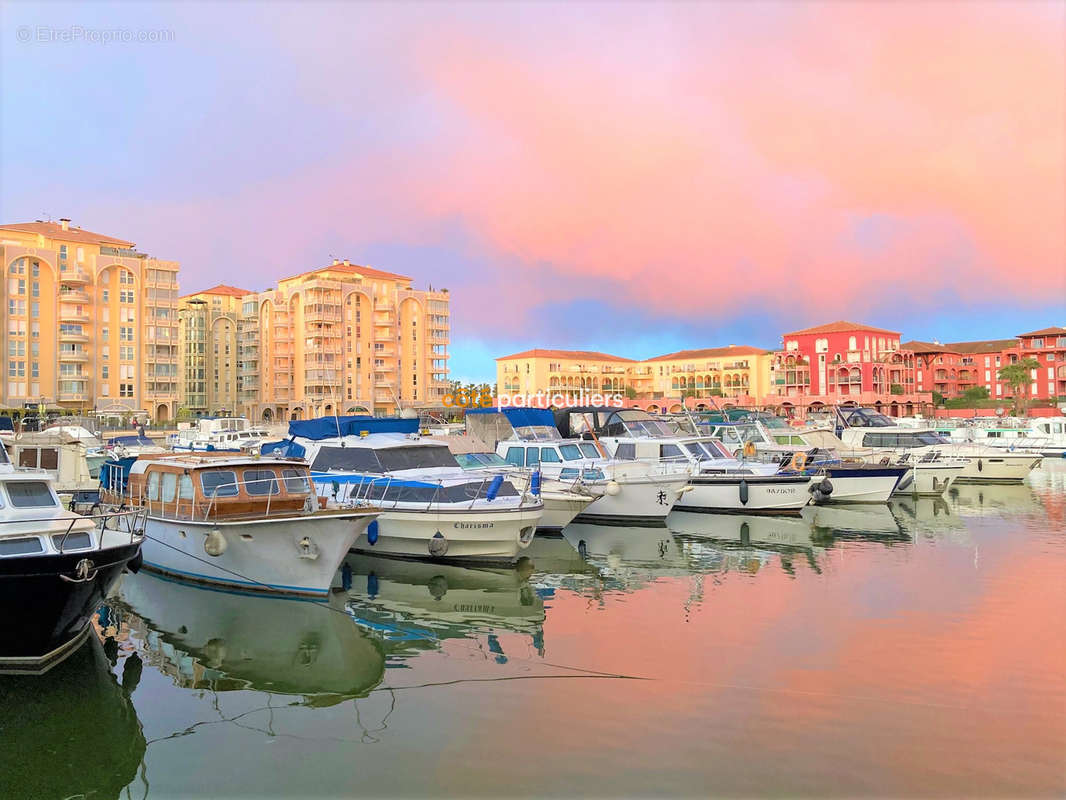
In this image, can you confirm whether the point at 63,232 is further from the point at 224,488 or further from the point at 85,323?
the point at 224,488

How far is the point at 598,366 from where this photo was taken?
561 ft

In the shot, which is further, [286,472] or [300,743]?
[286,472]

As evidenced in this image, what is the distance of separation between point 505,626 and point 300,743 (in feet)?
19.0

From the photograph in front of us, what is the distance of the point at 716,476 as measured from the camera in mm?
30188

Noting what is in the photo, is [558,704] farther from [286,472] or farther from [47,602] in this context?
[286,472]

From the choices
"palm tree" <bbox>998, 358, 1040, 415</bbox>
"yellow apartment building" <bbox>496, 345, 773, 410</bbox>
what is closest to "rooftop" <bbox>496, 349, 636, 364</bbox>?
"yellow apartment building" <bbox>496, 345, 773, 410</bbox>

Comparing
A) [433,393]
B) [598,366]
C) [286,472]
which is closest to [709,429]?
[286,472]

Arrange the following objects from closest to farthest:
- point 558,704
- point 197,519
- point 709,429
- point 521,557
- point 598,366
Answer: point 558,704 < point 197,519 < point 521,557 < point 709,429 < point 598,366

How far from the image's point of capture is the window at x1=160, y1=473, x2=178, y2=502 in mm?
18375

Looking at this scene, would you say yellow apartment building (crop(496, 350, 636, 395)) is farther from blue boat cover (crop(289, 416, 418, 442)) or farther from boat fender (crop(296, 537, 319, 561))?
boat fender (crop(296, 537, 319, 561))

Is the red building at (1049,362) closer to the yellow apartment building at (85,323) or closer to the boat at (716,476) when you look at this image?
the boat at (716,476)

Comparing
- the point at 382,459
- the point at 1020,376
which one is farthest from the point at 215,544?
the point at 1020,376

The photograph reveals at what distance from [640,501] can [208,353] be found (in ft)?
359

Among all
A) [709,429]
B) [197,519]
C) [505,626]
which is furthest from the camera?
[709,429]
